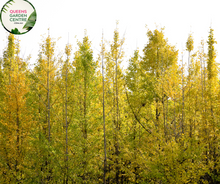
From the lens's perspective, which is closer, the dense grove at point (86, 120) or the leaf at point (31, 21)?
the dense grove at point (86, 120)

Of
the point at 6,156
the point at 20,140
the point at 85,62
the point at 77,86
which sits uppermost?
the point at 85,62

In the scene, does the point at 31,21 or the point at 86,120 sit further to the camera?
the point at 31,21

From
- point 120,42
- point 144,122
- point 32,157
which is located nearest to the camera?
point 32,157

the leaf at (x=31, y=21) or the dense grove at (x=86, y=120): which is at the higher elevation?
the leaf at (x=31, y=21)

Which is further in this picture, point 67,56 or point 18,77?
point 18,77

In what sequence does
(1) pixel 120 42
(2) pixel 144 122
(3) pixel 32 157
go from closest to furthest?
(3) pixel 32 157, (2) pixel 144 122, (1) pixel 120 42

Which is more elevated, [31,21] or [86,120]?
[31,21]

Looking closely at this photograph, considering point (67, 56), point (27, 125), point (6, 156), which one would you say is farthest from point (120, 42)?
point (6, 156)

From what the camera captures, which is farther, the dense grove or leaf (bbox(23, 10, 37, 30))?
leaf (bbox(23, 10, 37, 30))

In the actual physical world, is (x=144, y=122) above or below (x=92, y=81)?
below

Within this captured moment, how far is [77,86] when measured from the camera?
1039cm

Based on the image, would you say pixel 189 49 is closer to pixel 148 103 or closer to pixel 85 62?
pixel 148 103

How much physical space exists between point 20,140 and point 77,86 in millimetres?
4601

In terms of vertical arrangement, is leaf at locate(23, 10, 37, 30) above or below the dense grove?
above
